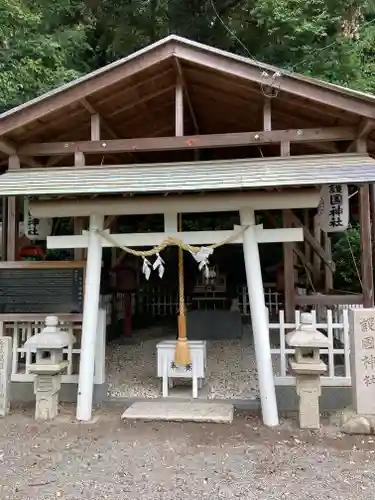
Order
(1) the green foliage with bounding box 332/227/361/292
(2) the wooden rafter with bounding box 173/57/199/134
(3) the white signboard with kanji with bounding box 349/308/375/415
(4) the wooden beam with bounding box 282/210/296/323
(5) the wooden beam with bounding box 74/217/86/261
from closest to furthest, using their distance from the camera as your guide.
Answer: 1. (3) the white signboard with kanji with bounding box 349/308/375/415
2. (2) the wooden rafter with bounding box 173/57/199/134
3. (4) the wooden beam with bounding box 282/210/296/323
4. (5) the wooden beam with bounding box 74/217/86/261
5. (1) the green foliage with bounding box 332/227/361/292

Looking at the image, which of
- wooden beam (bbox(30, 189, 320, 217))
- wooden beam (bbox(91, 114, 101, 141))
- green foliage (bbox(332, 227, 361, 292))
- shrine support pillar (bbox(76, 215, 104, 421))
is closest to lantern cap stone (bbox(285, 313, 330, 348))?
wooden beam (bbox(30, 189, 320, 217))

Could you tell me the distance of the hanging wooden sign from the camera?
7434mm

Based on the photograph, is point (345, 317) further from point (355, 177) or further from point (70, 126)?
point (70, 126)

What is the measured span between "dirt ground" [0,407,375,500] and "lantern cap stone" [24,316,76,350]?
954 mm

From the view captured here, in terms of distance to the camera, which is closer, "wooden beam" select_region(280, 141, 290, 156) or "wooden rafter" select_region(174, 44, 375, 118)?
"wooden rafter" select_region(174, 44, 375, 118)

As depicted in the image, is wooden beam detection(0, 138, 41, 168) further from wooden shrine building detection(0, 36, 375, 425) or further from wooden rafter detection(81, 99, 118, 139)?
wooden rafter detection(81, 99, 118, 139)

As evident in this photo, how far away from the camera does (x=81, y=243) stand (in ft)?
20.2

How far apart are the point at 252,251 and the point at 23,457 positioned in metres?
3.50

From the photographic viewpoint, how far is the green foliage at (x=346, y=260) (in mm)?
13922

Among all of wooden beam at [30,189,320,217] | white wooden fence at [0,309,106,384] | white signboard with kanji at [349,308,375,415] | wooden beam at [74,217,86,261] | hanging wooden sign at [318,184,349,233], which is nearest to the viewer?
white signboard with kanji at [349,308,375,415]

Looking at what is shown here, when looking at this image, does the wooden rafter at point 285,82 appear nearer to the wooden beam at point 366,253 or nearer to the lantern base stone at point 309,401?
the wooden beam at point 366,253

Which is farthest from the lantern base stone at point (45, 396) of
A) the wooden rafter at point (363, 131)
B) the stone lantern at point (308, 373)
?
the wooden rafter at point (363, 131)

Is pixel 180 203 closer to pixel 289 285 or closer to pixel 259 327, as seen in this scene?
pixel 259 327

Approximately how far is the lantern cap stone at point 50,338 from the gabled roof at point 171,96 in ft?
9.15
